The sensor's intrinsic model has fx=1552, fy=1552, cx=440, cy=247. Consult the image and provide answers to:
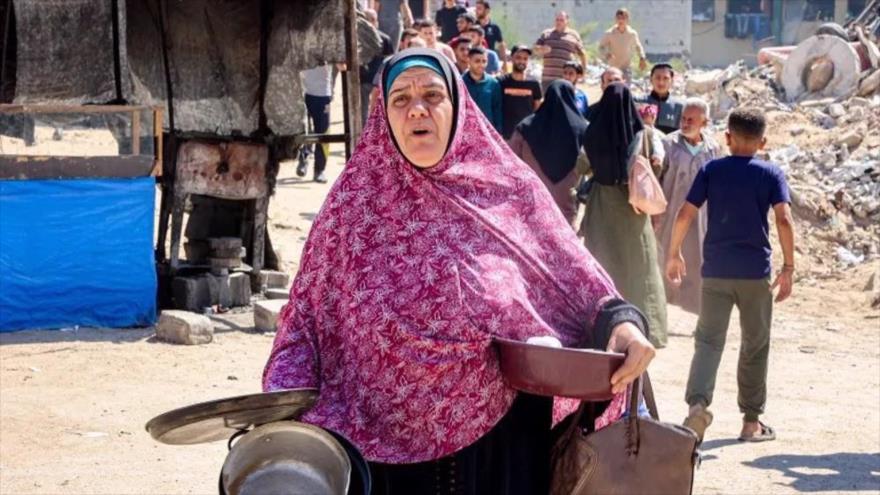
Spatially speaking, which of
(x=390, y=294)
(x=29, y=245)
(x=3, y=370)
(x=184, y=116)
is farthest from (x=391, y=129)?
(x=184, y=116)

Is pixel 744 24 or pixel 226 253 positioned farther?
pixel 744 24

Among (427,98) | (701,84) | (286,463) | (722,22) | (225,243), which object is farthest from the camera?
(722,22)

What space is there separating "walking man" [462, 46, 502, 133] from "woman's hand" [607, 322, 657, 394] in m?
8.35

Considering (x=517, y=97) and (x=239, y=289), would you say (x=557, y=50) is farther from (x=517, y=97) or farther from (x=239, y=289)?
(x=239, y=289)

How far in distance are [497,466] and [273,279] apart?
6997 millimetres

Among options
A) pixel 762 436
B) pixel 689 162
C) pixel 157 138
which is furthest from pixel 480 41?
pixel 762 436

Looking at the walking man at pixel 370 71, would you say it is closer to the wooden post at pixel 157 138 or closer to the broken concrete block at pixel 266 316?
the broken concrete block at pixel 266 316

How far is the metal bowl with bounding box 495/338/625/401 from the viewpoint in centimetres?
324

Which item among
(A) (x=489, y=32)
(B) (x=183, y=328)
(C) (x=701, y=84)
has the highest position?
(A) (x=489, y=32)

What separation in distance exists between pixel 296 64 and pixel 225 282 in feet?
4.80

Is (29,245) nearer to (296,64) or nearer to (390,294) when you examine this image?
(296,64)

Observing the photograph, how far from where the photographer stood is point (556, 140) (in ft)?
32.4

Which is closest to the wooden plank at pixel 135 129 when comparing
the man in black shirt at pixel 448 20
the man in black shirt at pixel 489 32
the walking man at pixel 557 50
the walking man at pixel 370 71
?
the walking man at pixel 370 71

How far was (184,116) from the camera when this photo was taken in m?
9.70
